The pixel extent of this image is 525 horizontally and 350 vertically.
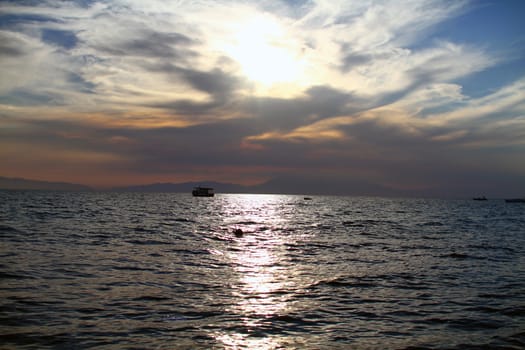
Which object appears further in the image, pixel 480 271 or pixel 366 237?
pixel 366 237

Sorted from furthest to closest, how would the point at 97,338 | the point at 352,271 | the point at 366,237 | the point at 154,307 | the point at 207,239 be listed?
the point at 366,237 → the point at 207,239 → the point at 352,271 → the point at 154,307 → the point at 97,338

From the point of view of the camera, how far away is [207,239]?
37969 millimetres

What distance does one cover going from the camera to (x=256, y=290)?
57.2 ft

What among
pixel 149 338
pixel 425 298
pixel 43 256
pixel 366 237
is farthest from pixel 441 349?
pixel 366 237

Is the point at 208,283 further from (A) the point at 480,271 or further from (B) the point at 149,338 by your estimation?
(A) the point at 480,271

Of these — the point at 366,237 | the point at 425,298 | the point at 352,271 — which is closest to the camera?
the point at 425,298

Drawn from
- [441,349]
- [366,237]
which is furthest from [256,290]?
[366,237]

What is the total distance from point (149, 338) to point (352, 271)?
14.0 m

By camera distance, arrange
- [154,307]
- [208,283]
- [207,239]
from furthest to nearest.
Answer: [207,239] < [208,283] < [154,307]

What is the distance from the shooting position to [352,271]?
22.4 metres

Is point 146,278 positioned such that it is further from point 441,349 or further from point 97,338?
point 441,349

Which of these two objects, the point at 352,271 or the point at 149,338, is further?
the point at 352,271

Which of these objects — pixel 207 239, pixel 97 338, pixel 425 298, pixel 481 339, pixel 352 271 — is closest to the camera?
pixel 97 338

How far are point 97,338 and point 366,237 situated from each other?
113ft
